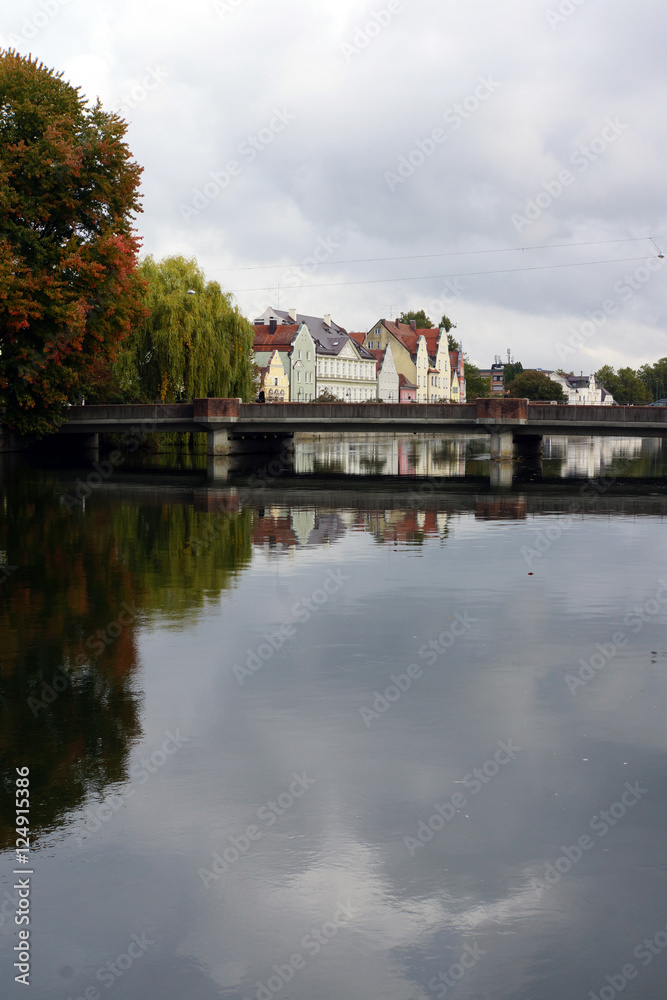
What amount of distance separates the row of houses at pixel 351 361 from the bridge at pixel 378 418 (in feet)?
136

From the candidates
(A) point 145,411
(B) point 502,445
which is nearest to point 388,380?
(B) point 502,445

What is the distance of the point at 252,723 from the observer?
9961mm

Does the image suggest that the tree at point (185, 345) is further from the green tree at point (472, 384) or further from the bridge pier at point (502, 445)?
the green tree at point (472, 384)

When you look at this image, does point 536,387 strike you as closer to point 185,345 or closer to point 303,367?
point 303,367

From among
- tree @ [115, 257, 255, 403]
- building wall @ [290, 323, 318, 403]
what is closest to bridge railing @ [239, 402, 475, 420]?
tree @ [115, 257, 255, 403]

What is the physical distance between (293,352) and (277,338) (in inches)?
106

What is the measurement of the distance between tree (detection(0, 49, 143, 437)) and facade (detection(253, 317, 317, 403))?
71.6 m

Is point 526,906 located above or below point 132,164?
below

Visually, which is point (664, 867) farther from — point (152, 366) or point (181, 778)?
point (152, 366)

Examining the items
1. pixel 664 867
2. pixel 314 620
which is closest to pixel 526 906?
pixel 664 867

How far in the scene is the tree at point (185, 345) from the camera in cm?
5916

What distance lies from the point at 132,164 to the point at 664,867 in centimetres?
3931

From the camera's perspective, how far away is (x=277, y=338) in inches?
4646

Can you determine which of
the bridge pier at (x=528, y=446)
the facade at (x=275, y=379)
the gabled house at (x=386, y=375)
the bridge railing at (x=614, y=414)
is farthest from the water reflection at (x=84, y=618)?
the gabled house at (x=386, y=375)
